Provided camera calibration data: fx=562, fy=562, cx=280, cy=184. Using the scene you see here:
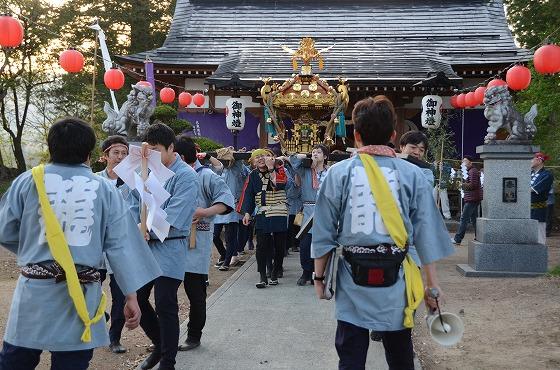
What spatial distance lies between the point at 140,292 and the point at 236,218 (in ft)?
16.3

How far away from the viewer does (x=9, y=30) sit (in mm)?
9328

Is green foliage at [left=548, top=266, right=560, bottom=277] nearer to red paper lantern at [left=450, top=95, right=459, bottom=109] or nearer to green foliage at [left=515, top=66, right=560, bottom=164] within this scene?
green foliage at [left=515, top=66, right=560, bottom=164]

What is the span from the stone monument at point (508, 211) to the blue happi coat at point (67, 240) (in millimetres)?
6734

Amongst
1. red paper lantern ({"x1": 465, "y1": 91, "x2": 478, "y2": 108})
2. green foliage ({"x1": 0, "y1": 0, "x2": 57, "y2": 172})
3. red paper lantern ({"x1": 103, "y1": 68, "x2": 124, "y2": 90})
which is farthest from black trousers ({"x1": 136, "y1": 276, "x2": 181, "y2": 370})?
green foliage ({"x1": 0, "y1": 0, "x2": 57, "y2": 172})

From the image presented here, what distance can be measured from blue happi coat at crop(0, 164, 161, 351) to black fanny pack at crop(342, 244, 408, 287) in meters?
1.08

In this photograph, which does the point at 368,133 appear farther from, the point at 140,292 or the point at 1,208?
the point at 140,292

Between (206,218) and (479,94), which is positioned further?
(479,94)

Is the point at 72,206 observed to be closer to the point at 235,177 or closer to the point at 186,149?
the point at 186,149

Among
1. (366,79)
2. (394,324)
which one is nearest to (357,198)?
(394,324)

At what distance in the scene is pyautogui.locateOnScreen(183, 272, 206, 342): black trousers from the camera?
14.8ft

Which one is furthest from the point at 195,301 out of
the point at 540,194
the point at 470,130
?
the point at 470,130

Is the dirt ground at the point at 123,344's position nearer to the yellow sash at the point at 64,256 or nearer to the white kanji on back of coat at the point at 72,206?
the yellow sash at the point at 64,256

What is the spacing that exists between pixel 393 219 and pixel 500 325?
3.52m

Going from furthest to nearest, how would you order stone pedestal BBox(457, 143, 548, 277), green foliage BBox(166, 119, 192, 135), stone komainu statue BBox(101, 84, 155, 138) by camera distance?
green foliage BBox(166, 119, 192, 135) < stone komainu statue BBox(101, 84, 155, 138) < stone pedestal BBox(457, 143, 548, 277)
